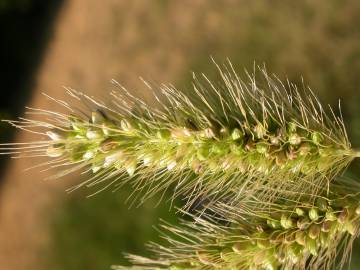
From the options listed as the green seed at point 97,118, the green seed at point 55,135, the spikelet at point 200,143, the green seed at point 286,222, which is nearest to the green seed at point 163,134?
the spikelet at point 200,143

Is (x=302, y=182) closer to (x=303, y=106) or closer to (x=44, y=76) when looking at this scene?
(x=303, y=106)

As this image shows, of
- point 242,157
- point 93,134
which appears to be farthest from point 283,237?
point 93,134

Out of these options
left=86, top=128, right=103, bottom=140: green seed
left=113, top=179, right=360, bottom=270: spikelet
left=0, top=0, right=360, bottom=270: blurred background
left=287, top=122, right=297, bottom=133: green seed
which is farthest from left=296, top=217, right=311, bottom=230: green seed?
left=0, top=0, right=360, bottom=270: blurred background

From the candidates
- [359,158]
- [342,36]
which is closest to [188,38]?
[342,36]

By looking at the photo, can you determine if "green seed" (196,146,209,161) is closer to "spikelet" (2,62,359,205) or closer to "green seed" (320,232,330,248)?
"spikelet" (2,62,359,205)

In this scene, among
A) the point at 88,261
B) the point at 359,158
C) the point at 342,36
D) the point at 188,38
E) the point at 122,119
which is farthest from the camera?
the point at 88,261
